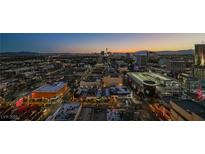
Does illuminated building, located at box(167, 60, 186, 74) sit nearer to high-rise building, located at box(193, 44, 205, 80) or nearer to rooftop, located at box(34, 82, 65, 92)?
high-rise building, located at box(193, 44, 205, 80)

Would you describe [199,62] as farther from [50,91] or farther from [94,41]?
[50,91]

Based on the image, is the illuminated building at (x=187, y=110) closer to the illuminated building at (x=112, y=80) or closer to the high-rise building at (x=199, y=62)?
the high-rise building at (x=199, y=62)

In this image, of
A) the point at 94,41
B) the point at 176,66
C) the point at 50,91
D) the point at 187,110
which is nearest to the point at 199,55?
the point at 176,66

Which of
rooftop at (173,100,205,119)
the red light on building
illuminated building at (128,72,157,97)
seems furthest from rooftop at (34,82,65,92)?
rooftop at (173,100,205,119)

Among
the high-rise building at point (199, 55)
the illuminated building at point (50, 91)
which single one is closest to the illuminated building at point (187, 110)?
the high-rise building at point (199, 55)

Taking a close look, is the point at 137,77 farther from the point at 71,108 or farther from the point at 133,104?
the point at 71,108
